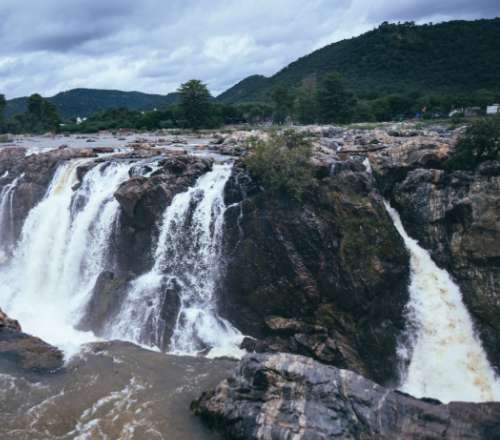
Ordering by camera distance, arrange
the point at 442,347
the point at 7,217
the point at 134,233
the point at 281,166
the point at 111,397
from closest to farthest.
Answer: the point at 111,397 → the point at 442,347 → the point at 281,166 → the point at 134,233 → the point at 7,217

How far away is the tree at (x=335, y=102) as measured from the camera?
2054 inches

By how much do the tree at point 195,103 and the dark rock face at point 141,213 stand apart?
35533 mm

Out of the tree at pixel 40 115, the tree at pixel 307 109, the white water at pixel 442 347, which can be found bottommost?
the white water at pixel 442 347

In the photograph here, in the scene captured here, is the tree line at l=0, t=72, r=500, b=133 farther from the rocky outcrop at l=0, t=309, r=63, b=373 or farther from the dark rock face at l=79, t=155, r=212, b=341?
the rocky outcrop at l=0, t=309, r=63, b=373

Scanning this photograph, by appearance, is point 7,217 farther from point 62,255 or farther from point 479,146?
point 479,146

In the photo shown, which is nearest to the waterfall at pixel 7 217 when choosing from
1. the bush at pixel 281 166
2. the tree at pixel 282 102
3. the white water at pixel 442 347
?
the bush at pixel 281 166

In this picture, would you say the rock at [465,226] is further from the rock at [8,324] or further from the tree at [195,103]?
the tree at [195,103]

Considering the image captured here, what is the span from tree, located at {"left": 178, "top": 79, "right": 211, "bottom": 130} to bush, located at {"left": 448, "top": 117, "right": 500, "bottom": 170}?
39143 mm

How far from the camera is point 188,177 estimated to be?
Answer: 21.8 metres

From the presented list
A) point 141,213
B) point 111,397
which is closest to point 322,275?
point 141,213

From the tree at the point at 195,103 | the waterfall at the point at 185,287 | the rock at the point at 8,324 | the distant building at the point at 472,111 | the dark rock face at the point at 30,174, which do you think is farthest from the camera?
the tree at the point at 195,103

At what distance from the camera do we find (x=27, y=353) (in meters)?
15.8

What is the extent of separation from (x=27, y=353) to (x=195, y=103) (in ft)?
143

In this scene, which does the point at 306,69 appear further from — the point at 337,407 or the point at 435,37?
the point at 337,407
